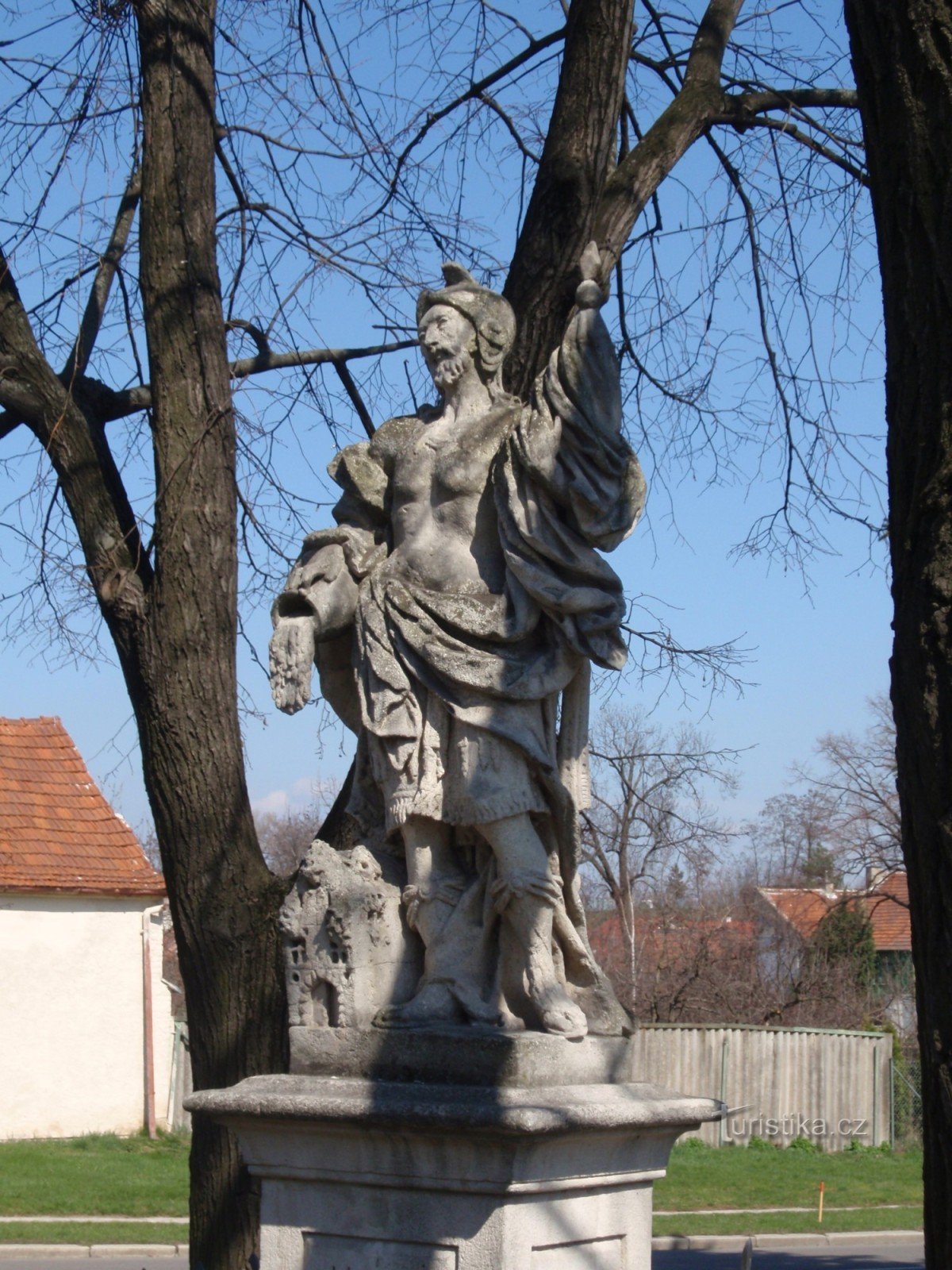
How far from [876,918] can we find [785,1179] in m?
24.4

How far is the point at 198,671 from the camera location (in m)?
6.52

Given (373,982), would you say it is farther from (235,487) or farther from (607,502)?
(235,487)

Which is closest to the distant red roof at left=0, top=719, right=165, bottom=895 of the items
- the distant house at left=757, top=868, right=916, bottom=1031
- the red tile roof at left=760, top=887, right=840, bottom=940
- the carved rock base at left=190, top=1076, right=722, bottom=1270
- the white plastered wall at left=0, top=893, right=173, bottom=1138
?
the white plastered wall at left=0, top=893, right=173, bottom=1138

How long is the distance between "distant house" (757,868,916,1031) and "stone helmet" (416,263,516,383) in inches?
877

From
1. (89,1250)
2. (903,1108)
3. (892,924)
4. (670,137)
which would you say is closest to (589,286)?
(670,137)

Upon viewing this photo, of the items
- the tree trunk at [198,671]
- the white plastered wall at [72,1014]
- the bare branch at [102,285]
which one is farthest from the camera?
the white plastered wall at [72,1014]

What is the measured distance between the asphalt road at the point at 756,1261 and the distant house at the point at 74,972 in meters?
7.36

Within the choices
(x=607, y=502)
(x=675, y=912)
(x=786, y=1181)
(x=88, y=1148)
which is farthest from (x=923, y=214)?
(x=675, y=912)

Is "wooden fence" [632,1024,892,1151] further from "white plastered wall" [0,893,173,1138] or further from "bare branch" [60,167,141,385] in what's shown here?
"bare branch" [60,167,141,385]

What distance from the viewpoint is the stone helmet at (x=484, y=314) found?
16.2ft

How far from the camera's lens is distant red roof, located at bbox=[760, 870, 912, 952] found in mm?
36844

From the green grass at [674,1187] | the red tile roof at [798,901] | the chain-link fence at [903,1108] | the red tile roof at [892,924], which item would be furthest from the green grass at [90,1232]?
the red tile roof at [798,901]

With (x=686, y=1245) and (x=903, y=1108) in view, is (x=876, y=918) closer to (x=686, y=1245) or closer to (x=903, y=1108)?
(x=903, y=1108)

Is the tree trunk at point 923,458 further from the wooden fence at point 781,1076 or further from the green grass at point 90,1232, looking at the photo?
the wooden fence at point 781,1076
